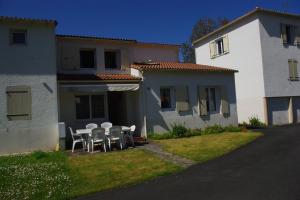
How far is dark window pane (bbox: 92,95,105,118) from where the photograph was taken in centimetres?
2352

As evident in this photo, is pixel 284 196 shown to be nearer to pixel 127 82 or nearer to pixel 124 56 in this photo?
pixel 127 82

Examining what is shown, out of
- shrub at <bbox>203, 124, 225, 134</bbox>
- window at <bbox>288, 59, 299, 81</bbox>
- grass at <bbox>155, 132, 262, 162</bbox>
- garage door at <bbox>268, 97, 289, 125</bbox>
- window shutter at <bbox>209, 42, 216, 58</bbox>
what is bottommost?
grass at <bbox>155, 132, 262, 162</bbox>

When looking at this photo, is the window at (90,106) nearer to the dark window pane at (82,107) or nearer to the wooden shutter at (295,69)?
the dark window pane at (82,107)

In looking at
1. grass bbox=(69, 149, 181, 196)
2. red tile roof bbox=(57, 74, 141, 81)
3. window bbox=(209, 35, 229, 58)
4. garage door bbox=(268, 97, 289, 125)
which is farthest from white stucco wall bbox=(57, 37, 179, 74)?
garage door bbox=(268, 97, 289, 125)

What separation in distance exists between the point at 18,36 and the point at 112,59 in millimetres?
8406

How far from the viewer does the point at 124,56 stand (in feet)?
85.1

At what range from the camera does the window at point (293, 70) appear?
3295 cm

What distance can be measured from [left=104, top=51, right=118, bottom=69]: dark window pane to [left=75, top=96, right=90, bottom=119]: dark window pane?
158 inches

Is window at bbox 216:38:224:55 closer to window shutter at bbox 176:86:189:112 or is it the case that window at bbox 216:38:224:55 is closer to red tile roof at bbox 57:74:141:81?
window shutter at bbox 176:86:189:112

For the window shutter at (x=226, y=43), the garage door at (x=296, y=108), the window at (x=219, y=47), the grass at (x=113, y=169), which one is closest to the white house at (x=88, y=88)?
the grass at (x=113, y=169)

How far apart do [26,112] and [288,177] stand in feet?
48.7

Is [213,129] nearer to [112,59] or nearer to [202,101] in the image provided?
[202,101]

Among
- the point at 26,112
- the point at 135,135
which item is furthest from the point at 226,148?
the point at 26,112

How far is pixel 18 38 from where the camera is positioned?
19484 millimetres
